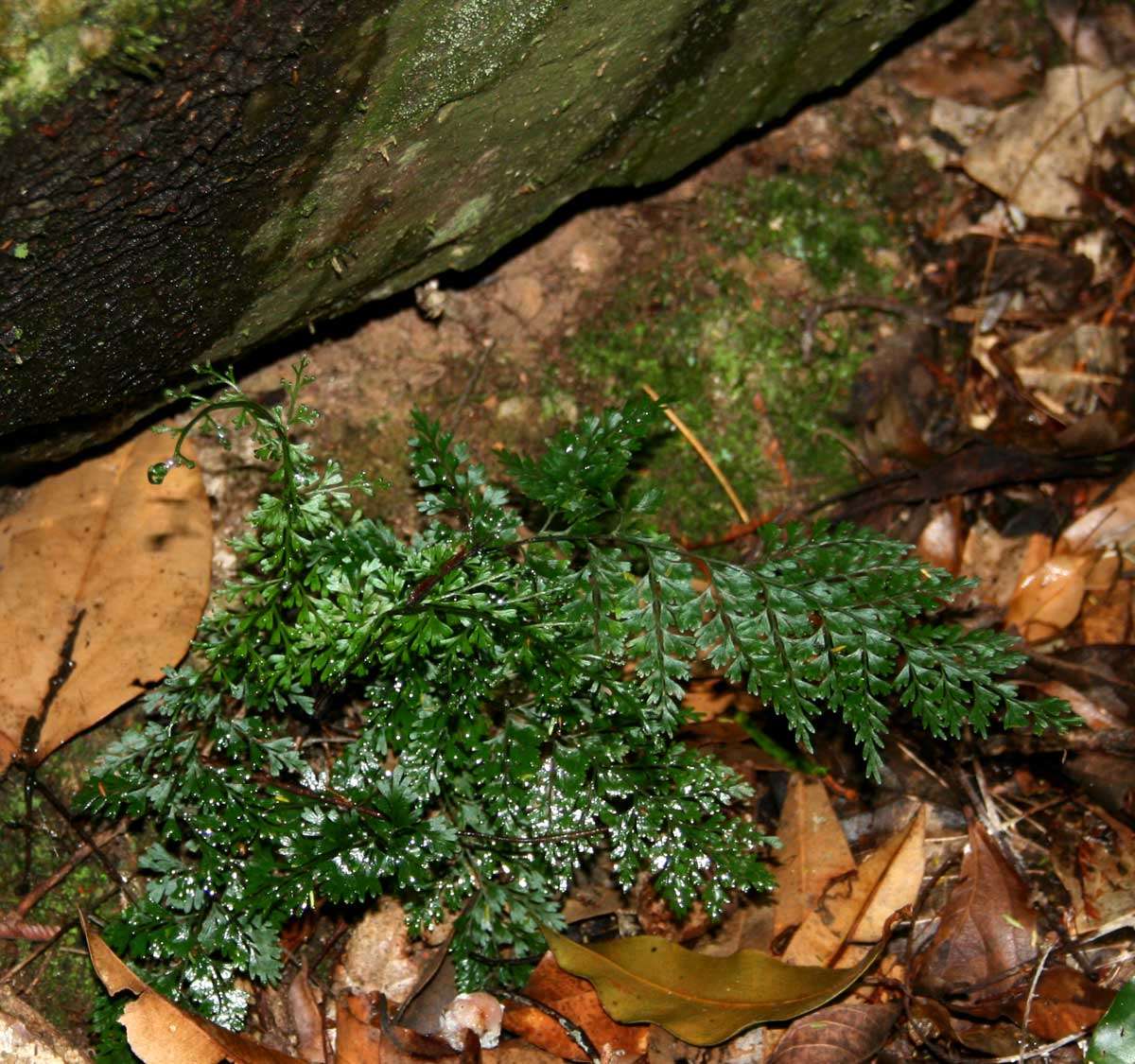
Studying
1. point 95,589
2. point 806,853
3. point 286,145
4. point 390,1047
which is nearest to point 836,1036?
point 806,853

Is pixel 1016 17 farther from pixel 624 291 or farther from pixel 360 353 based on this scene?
pixel 360 353

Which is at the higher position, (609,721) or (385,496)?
(385,496)

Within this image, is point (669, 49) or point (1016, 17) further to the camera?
point (1016, 17)

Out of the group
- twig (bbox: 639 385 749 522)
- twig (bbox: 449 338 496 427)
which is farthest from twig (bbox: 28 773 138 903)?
twig (bbox: 639 385 749 522)

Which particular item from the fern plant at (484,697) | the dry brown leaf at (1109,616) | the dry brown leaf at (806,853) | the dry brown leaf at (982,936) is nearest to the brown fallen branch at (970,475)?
the dry brown leaf at (1109,616)

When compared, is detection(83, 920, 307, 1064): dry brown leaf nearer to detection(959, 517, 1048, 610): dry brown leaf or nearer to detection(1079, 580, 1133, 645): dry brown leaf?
detection(959, 517, 1048, 610): dry brown leaf

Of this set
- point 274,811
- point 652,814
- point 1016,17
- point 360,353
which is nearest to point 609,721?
point 652,814
